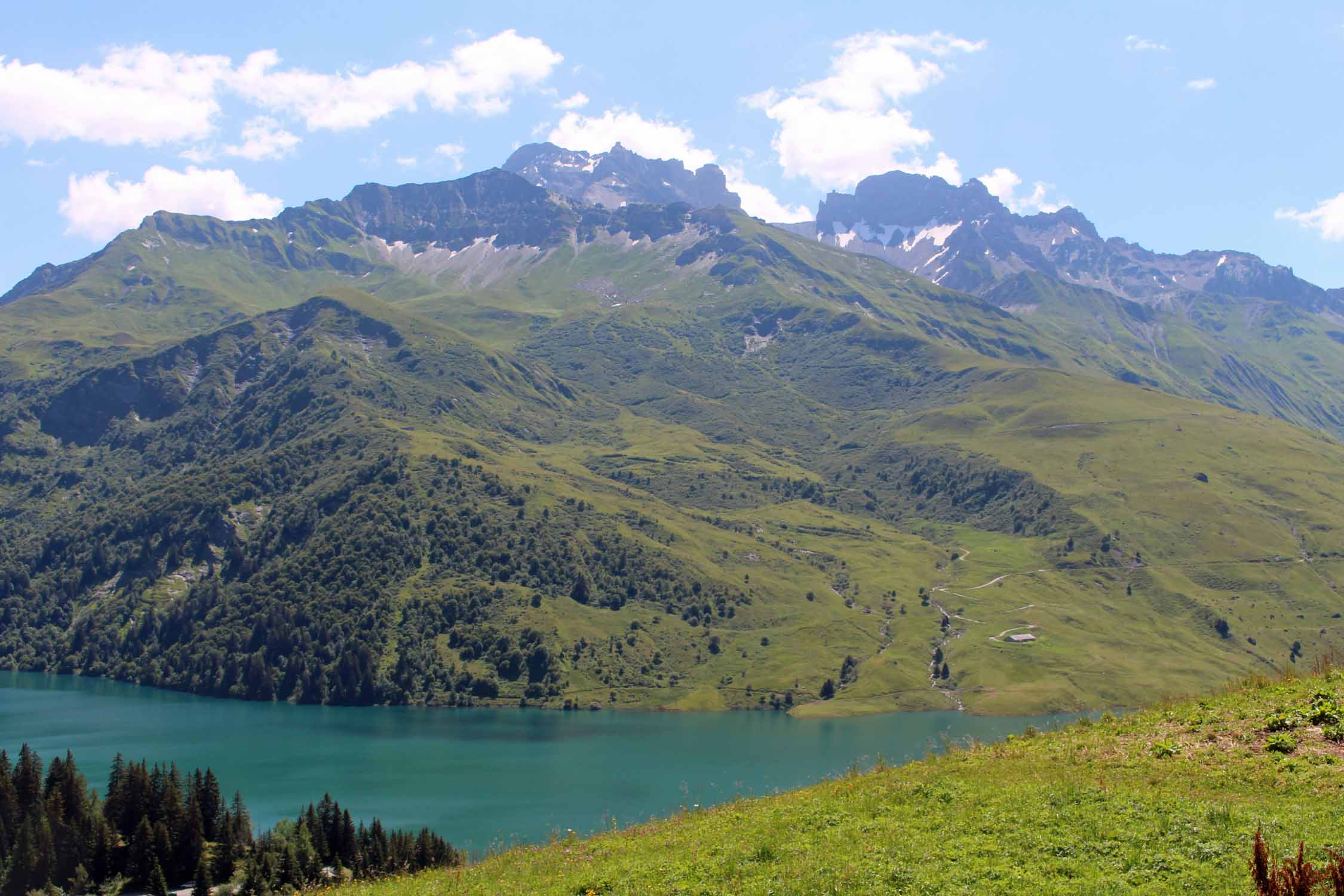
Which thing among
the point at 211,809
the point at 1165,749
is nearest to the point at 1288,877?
the point at 1165,749

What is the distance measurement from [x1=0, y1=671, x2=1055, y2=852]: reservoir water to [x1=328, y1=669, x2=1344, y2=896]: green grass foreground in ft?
234

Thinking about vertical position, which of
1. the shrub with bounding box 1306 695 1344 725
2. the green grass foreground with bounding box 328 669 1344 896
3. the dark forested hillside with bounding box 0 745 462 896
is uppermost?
the shrub with bounding box 1306 695 1344 725

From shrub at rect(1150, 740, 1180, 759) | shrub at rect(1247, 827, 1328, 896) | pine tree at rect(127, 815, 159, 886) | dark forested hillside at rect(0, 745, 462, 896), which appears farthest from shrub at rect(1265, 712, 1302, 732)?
pine tree at rect(127, 815, 159, 886)

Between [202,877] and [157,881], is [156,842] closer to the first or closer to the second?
[157,881]

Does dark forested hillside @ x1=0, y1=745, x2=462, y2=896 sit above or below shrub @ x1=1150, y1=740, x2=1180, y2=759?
below

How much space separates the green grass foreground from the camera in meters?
22.8

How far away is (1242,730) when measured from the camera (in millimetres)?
30078

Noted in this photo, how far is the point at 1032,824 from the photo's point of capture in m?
25.5

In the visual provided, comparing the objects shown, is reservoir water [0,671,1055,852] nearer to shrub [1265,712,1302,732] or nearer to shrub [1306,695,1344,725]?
shrub [1265,712,1302,732]

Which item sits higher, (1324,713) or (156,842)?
(1324,713)

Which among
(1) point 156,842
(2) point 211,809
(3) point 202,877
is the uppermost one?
(2) point 211,809

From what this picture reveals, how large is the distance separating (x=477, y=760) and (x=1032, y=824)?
14816 centimetres

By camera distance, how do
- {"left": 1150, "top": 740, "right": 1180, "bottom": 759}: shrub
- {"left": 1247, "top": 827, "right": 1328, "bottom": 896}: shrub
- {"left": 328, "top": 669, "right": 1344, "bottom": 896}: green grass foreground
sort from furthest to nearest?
{"left": 1150, "top": 740, "right": 1180, "bottom": 759}: shrub, {"left": 328, "top": 669, "right": 1344, "bottom": 896}: green grass foreground, {"left": 1247, "top": 827, "right": 1328, "bottom": 896}: shrub

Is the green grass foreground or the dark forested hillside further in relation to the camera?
the dark forested hillside
